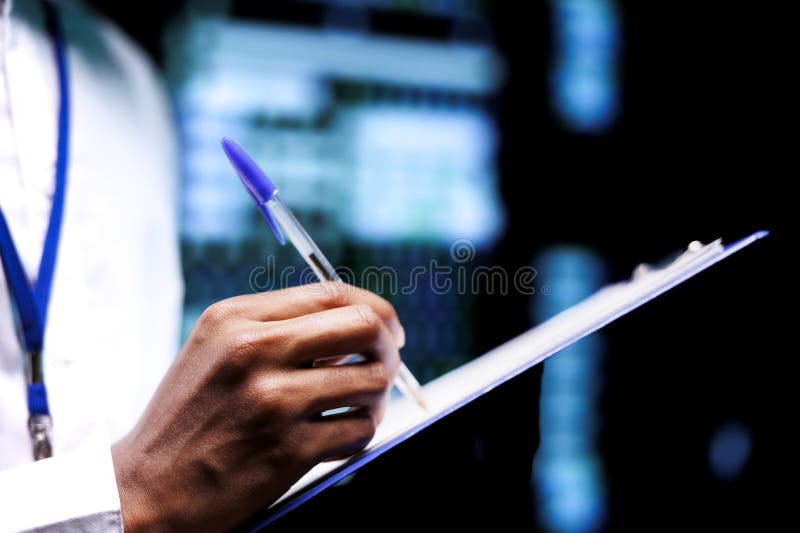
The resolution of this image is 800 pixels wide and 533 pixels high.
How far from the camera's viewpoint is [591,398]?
1251 mm

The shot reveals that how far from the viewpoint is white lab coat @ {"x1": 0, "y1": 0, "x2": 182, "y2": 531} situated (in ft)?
1.12

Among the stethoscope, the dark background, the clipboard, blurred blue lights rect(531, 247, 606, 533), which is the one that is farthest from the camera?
blurred blue lights rect(531, 247, 606, 533)

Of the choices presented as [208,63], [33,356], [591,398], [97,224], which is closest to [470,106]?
[208,63]

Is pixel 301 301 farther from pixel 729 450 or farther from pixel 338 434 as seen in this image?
pixel 729 450

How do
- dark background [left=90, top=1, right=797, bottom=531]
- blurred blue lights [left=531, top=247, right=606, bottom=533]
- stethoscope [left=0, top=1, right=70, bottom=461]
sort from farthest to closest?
blurred blue lights [left=531, top=247, right=606, bottom=533] < dark background [left=90, top=1, right=797, bottom=531] < stethoscope [left=0, top=1, right=70, bottom=461]

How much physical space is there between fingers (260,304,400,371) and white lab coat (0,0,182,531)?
0.11 m

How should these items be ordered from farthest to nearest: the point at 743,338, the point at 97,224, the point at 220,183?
the point at 220,183
the point at 743,338
the point at 97,224

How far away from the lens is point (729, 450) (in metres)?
1.09

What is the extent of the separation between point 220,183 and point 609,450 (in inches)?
33.2

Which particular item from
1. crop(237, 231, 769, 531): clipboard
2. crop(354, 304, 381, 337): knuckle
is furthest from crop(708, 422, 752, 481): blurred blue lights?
crop(354, 304, 381, 337): knuckle

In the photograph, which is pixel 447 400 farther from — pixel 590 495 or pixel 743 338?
pixel 590 495

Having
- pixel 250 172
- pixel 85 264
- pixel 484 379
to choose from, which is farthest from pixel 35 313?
pixel 484 379

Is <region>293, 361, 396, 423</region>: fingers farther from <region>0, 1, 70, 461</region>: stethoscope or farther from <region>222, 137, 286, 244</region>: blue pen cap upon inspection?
<region>0, 1, 70, 461</region>: stethoscope

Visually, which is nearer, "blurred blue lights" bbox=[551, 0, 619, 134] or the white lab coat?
the white lab coat
